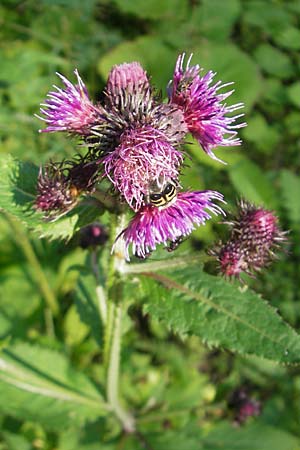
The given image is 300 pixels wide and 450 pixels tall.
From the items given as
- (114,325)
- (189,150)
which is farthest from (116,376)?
(189,150)

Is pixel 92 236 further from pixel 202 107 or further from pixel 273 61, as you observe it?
pixel 273 61

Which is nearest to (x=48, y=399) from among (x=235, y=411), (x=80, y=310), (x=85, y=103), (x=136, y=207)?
(x=80, y=310)

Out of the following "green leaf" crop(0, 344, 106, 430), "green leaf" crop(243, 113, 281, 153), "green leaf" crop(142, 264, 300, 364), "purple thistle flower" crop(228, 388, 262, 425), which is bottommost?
"purple thistle flower" crop(228, 388, 262, 425)

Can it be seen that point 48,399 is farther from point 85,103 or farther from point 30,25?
A: point 30,25

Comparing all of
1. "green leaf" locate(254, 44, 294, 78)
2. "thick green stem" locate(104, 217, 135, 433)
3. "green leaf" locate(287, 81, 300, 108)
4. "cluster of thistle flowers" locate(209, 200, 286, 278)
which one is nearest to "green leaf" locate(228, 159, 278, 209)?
"green leaf" locate(287, 81, 300, 108)

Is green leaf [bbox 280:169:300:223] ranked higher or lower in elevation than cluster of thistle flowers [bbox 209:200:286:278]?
lower

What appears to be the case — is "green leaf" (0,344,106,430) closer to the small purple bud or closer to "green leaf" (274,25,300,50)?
the small purple bud
